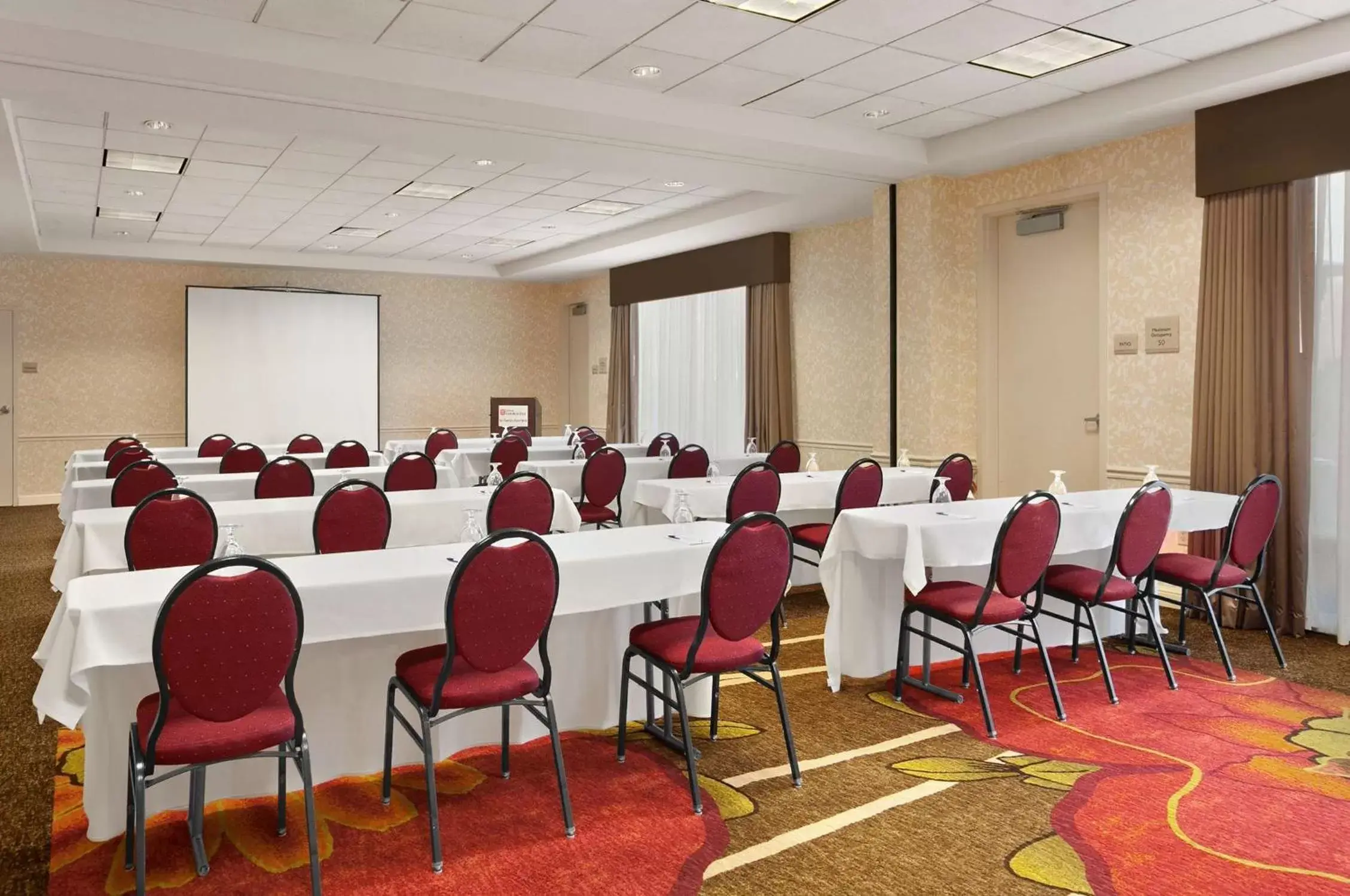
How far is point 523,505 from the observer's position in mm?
5262

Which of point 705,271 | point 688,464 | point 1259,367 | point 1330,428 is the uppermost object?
point 705,271

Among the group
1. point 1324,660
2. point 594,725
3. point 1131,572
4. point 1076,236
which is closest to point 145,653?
point 594,725

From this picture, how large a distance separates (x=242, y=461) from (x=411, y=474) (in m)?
1.77

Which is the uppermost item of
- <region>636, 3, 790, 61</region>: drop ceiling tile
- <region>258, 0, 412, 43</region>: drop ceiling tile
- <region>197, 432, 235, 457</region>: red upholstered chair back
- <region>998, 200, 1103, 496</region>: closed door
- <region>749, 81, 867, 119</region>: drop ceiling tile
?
<region>749, 81, 867, 119</region>: drop ceiling tile

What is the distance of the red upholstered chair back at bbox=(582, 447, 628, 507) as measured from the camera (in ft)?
24.6

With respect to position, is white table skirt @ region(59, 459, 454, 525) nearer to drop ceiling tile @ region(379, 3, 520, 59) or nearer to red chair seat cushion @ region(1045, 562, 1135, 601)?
drop ceiling tile @ region(379, 3, 520, 59)

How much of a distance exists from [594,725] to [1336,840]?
2489 millimetres

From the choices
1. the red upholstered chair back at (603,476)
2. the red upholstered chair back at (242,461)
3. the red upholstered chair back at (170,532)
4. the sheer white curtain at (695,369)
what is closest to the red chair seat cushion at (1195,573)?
the red upholstered chair back at (603,476)

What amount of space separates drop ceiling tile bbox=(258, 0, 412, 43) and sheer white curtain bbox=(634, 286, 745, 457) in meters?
6.84

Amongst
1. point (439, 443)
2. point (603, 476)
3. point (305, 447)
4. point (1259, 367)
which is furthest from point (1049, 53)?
point (305, 447)

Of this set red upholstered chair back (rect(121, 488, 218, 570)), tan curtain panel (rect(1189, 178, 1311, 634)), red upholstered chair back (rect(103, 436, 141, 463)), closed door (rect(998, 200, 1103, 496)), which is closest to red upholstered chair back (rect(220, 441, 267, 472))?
red upholstered chair back (rect(103, 436, 141, 463))

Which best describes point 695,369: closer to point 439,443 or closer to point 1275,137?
point 439,443

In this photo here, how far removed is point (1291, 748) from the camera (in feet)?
12.5

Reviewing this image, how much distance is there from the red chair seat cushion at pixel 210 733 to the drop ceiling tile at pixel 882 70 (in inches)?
180
